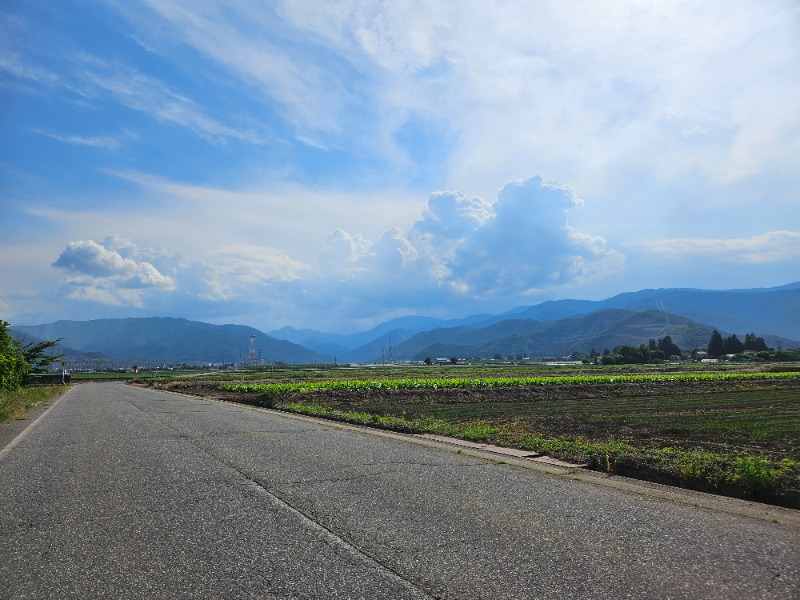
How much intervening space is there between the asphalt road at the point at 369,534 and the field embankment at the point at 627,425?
91cm

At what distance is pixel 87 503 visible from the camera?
6977 mm

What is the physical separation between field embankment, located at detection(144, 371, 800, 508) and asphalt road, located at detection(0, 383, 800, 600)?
914 mm

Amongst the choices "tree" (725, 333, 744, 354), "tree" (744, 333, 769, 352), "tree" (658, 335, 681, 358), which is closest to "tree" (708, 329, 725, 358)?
"tree" (725, 333, 744, 354)

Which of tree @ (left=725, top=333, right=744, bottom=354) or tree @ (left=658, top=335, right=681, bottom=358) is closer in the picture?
tree @ (left=725, top=333, right=744, bottom=354)

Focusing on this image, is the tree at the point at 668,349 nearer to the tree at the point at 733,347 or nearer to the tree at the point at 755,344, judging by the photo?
the tree at the point at 733,347

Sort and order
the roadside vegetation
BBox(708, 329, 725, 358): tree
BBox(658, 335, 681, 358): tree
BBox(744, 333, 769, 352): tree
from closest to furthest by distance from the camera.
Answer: the roadside vegetation
BBox(708, 329, 725, 358): tree
BBox(744, 333, 769, 352): tree
BBox(658, 335, 681, 358): tree

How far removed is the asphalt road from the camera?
14.3ft

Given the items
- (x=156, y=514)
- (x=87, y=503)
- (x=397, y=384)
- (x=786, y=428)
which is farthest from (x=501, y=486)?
(x=397, y=384)

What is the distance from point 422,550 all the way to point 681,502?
12.8 ft

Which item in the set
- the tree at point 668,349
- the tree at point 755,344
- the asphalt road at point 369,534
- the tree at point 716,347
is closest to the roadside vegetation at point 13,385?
the asphalt road at point 369,534

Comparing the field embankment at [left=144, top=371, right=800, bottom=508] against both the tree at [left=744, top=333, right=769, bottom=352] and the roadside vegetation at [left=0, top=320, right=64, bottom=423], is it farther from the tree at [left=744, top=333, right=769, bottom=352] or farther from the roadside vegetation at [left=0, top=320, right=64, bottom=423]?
the tree at [left=744, top=333, right=769, bottom=352]

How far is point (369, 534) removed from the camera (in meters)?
5.51

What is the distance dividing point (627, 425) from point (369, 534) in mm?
16376

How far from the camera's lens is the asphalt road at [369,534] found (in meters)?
4.36
